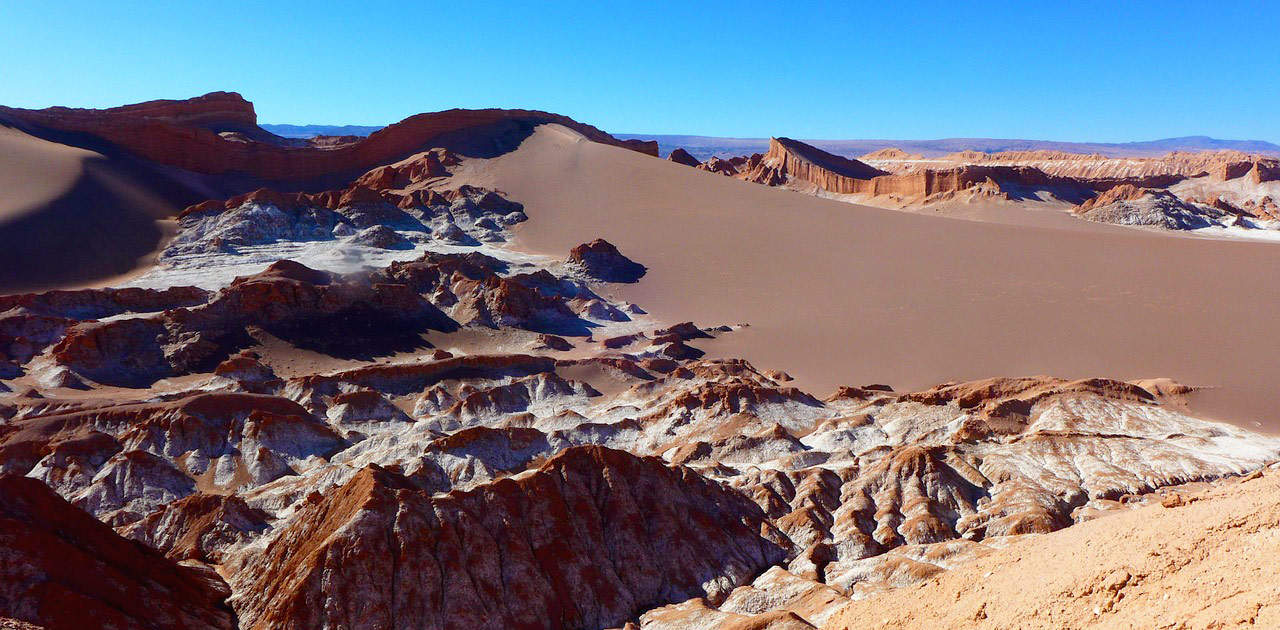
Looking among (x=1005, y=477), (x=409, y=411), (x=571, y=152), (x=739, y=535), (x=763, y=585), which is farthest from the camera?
(x=571, y=152)

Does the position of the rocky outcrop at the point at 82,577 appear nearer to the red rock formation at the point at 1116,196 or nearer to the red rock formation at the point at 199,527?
the red rock formation at the point at 199,527

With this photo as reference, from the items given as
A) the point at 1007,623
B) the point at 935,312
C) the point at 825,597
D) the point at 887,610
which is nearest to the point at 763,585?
the point at 825,597

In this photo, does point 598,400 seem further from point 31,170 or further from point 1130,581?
point 31,170

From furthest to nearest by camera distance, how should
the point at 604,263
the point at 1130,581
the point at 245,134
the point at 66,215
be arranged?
the point at 245,134
the point at 604,263
the point at 66,215
the point at 1130,581

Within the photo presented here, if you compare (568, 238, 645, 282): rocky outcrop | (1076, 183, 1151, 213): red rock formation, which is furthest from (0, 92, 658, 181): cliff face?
(1076, 183, 1151, 213): red rock formation

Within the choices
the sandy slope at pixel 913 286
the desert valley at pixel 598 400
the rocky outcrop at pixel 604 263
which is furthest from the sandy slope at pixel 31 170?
the rocky outcrop at pixel 604 263

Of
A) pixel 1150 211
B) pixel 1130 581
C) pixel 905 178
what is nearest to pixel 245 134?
pixel 905 178

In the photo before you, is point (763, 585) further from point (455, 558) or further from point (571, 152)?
point (571, 152)
